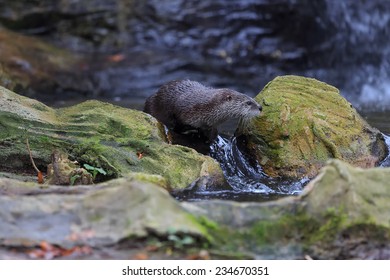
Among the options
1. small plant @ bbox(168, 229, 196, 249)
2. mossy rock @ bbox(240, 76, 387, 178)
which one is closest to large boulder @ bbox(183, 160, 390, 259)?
small plant @ bbox(168, 229, 196, 249)

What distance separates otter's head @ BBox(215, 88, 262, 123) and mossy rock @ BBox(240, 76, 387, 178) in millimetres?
146

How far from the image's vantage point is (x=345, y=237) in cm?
373

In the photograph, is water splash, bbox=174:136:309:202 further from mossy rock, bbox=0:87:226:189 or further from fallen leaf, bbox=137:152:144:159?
fallen leaf, bbox=137:152:144:159

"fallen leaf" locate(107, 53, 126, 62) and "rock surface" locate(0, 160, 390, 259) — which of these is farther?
"fallen leaf" locate(107, 53, 126, 62)

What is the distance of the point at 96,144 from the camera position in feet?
19.5

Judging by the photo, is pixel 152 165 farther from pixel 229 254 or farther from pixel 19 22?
pixel 19 22

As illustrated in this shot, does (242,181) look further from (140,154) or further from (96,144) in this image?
(96,144)

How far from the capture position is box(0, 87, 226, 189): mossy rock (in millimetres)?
5785

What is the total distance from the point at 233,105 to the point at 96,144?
1.76 meters

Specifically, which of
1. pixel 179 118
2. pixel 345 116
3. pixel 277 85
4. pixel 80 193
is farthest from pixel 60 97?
pixel 80 193

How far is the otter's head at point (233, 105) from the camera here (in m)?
6.63

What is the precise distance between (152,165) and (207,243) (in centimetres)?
231

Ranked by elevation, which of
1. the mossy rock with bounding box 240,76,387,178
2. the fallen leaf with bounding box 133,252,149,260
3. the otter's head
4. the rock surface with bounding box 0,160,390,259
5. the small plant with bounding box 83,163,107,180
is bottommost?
the fallen leaf with bounding box 133,252,149,260

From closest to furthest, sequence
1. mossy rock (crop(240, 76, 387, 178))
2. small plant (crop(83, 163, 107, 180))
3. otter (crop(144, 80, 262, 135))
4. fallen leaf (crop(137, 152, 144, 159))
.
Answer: small plant (crop(83, 163, 107, 180))
fallen leaf (crop(137, 152, 144, 159))
mossy rock (crop(240, 76, 387, 178))
otter (crop(144, 80, 262, 135))
